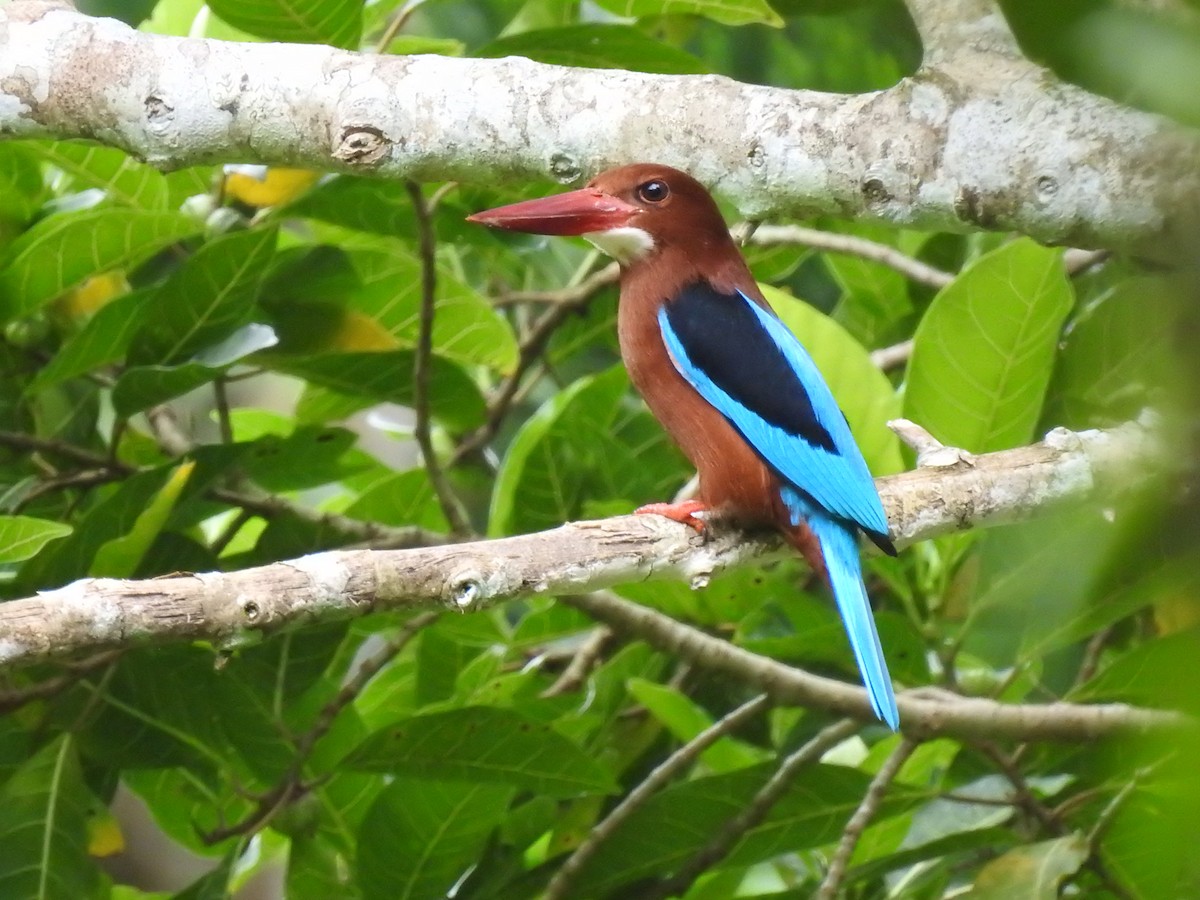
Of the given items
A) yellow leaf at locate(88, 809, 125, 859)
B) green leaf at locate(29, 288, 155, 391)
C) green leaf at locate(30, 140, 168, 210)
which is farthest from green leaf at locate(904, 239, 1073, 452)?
yellow leaf at locate(88, 809, 125, 859)

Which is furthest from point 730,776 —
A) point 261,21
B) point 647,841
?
point 261,21

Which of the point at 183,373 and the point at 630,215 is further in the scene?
the point at 630,215

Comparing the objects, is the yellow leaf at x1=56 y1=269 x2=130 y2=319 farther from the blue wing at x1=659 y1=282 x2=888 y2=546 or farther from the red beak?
the blue wing at x1=659 y1=282 x2=888 y2=546

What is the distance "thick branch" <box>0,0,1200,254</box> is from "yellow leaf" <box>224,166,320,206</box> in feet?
2.08

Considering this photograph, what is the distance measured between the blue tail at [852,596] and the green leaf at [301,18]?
1.11m

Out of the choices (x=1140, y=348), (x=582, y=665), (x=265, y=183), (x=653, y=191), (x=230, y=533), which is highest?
(x=1140, y=348)

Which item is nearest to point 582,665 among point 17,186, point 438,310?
point 438,310

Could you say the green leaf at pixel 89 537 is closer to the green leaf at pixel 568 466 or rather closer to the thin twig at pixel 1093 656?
the green leaf at pixel 568 466

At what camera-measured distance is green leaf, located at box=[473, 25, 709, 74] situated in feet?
8.38

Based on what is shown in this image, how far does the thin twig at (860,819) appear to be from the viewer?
88.0 inches

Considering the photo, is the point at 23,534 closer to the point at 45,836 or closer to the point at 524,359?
the point at 45,836

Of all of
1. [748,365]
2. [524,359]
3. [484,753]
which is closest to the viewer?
[484,753]

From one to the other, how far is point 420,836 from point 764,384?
0.99 metres

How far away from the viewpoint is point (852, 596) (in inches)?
90.0
